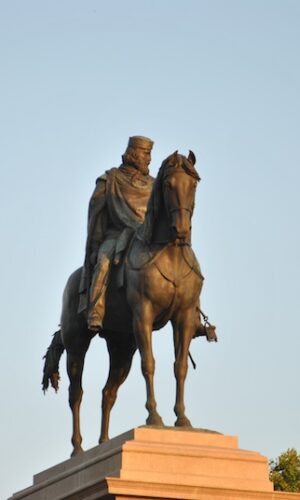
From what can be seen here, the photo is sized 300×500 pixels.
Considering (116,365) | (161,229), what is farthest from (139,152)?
(116,365)

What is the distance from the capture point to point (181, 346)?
25.1 meters

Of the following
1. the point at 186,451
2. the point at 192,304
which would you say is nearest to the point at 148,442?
the point at 186,451

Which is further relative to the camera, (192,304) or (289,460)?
(289,460)

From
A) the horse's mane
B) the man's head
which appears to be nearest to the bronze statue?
the man's head

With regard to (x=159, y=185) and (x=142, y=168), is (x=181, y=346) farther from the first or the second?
(x=142, y=168)

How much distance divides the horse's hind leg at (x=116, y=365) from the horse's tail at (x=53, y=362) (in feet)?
3.50

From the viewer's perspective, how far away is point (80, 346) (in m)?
27.0

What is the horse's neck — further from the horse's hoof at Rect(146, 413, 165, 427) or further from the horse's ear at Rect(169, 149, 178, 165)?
the horse's hoof at Rect(146, 413, 165, 427)

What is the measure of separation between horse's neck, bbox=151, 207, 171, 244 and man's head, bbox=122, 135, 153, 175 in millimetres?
1975

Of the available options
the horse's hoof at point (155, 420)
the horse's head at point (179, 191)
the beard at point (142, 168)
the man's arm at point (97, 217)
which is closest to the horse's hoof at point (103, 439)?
the horse's hoof at point (155, 420)

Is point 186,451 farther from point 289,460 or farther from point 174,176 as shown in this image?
point 289,460

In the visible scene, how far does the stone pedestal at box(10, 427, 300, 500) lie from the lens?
23.6 m

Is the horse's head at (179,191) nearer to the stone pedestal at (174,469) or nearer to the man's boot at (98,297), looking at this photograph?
the man's boot at (98,297)

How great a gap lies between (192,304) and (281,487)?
2128 cm
